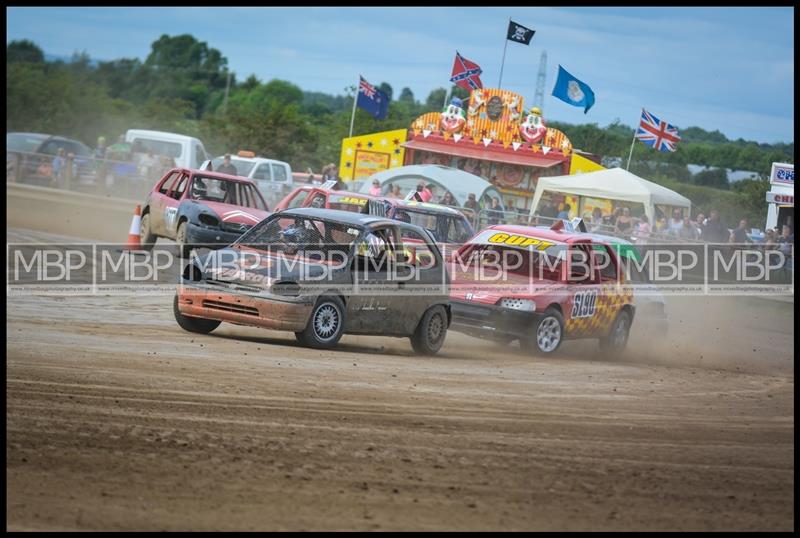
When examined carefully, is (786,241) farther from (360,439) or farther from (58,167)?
(58,167)

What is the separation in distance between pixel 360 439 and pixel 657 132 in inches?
1055

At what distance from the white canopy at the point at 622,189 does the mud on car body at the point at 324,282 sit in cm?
1503

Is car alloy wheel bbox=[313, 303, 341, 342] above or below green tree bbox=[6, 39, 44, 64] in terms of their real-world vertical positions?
below

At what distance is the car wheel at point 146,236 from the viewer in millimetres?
20564

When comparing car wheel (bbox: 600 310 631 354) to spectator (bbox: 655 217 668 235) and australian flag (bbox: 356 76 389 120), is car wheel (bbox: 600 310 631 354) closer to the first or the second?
spectator (bbox: 655 217 668 235)

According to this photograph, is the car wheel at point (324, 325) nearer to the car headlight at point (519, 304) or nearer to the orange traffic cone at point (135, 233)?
the car headlight at point (519, 304)

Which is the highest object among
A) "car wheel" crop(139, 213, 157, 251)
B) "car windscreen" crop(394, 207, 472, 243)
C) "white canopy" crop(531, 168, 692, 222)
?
"white canopy" crop(531, 168, 692, 222)

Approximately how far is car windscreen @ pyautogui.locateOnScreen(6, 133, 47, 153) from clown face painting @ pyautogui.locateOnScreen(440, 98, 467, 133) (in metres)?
14.1

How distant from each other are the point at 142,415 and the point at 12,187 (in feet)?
92.9

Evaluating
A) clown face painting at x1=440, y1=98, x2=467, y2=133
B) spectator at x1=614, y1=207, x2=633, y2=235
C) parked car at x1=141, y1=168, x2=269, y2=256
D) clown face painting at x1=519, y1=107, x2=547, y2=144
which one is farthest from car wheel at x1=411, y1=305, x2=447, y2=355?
clown face painting at x1=440, y1=98, x2=467, y2=133

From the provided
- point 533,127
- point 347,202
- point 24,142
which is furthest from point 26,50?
point 347,202

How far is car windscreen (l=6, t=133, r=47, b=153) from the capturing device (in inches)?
1507

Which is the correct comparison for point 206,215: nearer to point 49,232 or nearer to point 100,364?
point 49,232

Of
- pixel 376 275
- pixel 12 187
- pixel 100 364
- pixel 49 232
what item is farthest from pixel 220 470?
pixel 12 187
